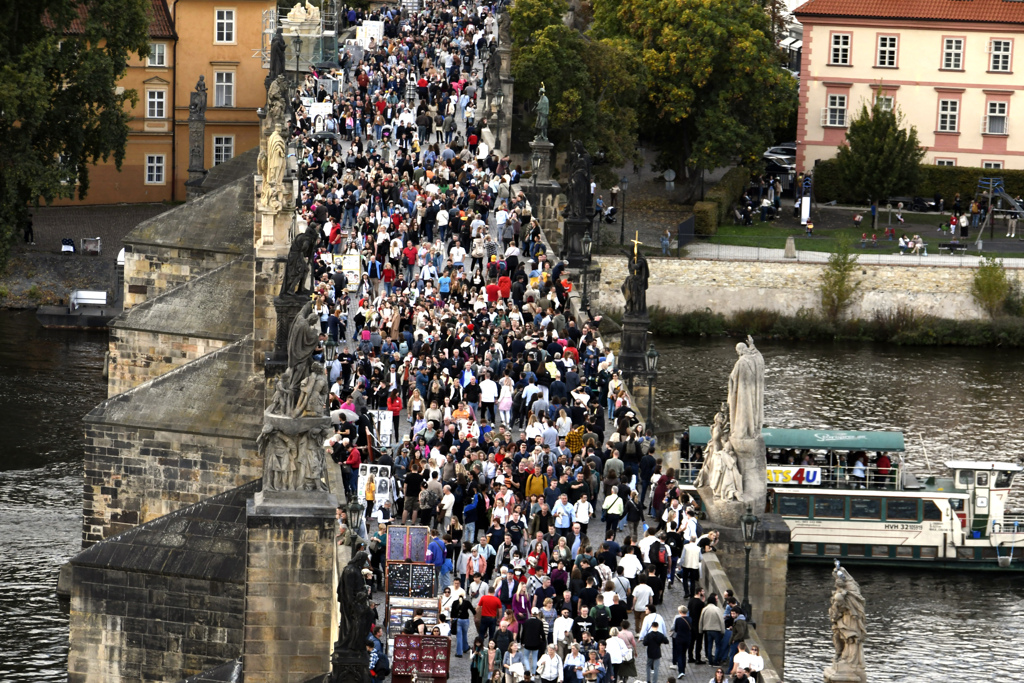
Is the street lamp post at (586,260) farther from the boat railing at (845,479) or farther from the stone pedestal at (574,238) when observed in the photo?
the boat railing at (845,479)

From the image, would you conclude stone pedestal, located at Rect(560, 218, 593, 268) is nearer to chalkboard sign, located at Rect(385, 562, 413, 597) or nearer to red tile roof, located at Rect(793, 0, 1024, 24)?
chalkboard sign, located at Rect(385, 562, 413, 597)

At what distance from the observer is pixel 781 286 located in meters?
94.2

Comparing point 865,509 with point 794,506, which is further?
point 865,509

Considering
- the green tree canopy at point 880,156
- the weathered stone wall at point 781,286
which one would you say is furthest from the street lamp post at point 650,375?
the green tree canopy at point 880,156

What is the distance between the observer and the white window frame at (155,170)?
106m

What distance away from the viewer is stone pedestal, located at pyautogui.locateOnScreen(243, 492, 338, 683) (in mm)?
37281

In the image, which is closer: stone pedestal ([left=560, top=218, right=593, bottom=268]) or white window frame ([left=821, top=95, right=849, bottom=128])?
stone pedestal ([left=560, top=218, right=593, bottom=268])

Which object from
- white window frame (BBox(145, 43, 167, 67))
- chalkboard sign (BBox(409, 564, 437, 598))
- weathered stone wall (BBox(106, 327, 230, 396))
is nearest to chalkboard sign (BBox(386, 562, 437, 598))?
chalkboard sign (BBox(409, 564, 437, 598))

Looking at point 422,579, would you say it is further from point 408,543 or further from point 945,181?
point 945,181

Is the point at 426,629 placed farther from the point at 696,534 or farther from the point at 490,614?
the point at 696,534

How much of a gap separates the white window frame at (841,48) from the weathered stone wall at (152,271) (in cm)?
4673

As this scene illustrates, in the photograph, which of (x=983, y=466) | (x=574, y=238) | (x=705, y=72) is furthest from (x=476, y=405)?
(x=705, y=72)

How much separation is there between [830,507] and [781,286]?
30433 millimetres

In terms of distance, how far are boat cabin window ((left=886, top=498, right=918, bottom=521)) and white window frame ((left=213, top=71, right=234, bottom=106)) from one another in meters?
52.6
